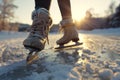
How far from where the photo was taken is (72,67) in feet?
4.43

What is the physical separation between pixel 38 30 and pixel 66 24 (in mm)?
693

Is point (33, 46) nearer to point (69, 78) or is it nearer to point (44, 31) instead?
point (44, 31)

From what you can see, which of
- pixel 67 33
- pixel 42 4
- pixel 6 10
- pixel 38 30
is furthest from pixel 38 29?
pixel 6 10

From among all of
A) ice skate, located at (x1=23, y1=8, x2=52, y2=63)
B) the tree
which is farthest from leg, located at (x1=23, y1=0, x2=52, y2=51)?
the tree

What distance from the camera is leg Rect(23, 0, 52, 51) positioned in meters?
1.63

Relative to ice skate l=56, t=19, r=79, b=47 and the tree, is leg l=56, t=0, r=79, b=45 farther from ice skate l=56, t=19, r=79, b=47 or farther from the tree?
the tree

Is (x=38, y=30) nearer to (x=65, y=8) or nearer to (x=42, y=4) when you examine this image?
(x=42, y=4)

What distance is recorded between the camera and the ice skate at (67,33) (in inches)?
93.0

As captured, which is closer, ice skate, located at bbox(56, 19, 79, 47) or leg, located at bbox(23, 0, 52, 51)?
leg, located at bbox(23, 0, 52, 51)

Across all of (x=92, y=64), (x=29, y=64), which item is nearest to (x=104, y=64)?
(x=92, y=64)

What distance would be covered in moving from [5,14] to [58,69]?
81.7 feet

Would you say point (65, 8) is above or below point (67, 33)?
above

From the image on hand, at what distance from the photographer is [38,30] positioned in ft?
5.72

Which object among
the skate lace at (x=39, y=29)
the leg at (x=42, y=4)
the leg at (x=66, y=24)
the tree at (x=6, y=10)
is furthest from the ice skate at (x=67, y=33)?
the tree at (x=6, y=10)
